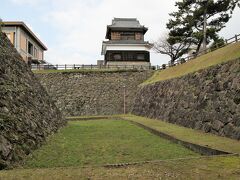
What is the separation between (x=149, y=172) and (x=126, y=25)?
4333 cm

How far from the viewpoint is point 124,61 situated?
45875 millimetres

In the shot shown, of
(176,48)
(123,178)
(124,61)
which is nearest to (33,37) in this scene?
(124,61)

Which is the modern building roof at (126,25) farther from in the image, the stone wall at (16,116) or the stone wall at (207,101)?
the stone wall at (16,116)

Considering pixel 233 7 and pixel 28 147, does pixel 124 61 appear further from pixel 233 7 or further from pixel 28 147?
pixel 28 147

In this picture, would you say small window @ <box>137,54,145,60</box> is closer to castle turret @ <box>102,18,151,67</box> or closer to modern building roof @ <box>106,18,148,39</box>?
castle turret @ <box>102,18,151,67</box>

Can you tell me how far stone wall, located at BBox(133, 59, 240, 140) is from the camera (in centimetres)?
1291

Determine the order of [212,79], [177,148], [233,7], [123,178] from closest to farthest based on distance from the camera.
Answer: [123,178] < [177,148] < [212,79] < [233,7]

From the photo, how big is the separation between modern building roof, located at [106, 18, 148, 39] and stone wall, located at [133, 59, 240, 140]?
81.1 feet

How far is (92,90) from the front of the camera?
35906mm

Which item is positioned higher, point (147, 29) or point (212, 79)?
point (147, 29)

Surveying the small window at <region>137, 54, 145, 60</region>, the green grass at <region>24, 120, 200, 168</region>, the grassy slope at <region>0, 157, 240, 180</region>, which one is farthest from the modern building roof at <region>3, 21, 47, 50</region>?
the grassy slope at <region>0, 157, 240, 180</region>

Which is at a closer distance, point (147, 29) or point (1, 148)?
point (1, 148)

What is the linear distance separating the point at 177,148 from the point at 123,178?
4771 millimetres

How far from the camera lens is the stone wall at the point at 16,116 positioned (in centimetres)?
767
